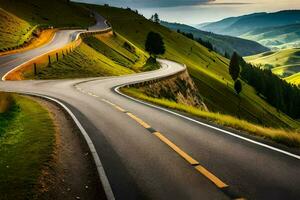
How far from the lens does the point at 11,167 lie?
391 inches

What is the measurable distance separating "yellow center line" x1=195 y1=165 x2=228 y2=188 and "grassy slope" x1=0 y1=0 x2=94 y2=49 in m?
52.0

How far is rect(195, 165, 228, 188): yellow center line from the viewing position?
8248 mm

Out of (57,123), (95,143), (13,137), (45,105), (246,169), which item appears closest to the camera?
(246,169)

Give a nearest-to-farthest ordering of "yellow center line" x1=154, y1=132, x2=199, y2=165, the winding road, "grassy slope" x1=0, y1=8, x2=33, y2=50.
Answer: the winding road, "yellow center line" x1=154, y1=132, x2=199, y2=165, "grassy slope" x1=0, y1=8, x2=33, y2=50

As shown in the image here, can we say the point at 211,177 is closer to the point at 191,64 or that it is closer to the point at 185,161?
the point at 185,161

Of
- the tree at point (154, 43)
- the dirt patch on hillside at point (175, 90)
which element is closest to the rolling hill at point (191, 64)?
the tree at point (154, 43)

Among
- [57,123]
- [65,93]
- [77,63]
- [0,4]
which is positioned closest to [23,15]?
[0,4]

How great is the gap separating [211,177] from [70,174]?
3.67m

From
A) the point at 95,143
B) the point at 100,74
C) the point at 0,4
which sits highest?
the point at 0,4

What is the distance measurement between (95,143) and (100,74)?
36593mm

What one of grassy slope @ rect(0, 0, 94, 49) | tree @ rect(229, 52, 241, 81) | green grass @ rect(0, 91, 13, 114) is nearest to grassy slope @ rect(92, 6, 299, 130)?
tree @ rect(229, 52, 241, 81)

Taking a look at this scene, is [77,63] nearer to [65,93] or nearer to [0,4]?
[65,93]

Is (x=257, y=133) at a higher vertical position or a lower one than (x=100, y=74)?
higher

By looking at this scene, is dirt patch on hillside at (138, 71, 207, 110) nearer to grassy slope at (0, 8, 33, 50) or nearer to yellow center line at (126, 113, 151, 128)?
yellow center line at (126, 113, 151, 128)
